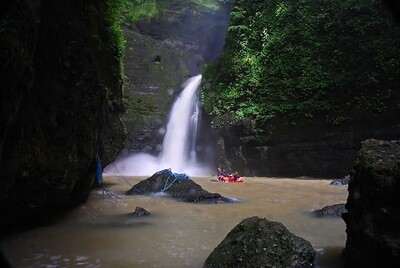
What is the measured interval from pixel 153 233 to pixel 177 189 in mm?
4654

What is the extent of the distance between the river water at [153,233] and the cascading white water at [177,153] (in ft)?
41.0

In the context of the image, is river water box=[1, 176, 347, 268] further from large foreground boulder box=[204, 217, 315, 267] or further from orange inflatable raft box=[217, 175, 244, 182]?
orange inflatable raft box=[217, 175, 244, 182]

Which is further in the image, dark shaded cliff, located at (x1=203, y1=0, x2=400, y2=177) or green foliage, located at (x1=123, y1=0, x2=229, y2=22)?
green foliage, located at (x1=123, y1=0, x2=229, y2=22)

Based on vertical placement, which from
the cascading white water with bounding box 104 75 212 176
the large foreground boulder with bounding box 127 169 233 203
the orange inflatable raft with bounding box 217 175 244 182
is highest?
the cascading white water with bounding box 104 75 212 176

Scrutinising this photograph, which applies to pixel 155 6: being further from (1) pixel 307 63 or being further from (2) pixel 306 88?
(2) pixel 306 88

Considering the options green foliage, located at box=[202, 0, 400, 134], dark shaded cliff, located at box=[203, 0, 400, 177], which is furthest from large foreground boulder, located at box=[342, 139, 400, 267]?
green foliage, located at box=[202, 0, 400, 134]

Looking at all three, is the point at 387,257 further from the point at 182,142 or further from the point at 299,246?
the point at 182,142

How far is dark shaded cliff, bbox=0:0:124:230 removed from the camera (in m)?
4.21

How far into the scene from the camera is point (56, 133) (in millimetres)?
6523

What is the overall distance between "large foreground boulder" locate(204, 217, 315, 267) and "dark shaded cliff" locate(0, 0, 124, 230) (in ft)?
9.77

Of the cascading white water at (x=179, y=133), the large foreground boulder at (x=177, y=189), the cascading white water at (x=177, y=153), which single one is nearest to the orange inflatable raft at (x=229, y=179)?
the large foreground boulder at (x=177, y=189)

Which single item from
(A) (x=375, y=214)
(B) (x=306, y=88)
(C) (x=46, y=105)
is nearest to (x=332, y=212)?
(A) (x=375, y=214)

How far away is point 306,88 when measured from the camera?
18109mm

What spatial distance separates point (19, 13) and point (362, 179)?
4.77m
